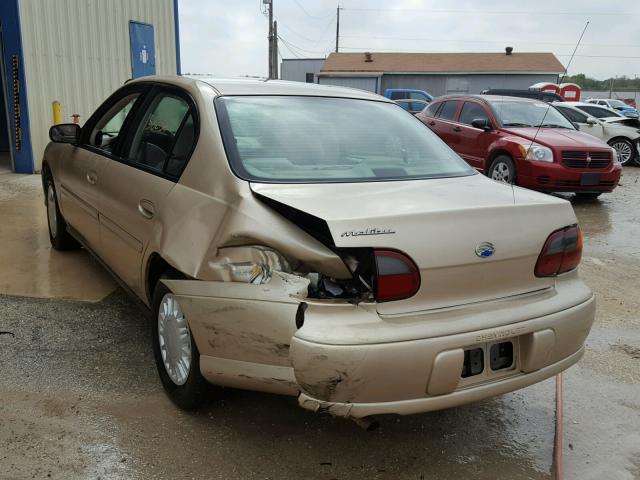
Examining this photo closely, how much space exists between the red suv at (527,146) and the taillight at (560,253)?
5.26 metres

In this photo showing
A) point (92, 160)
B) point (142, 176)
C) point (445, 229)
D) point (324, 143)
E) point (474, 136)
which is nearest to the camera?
point (445, 229)

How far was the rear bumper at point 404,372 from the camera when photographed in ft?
6.97

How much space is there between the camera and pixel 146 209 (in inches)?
121

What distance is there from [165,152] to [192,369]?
3.86 ft

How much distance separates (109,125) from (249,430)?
102 inches

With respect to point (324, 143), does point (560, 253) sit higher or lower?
lower

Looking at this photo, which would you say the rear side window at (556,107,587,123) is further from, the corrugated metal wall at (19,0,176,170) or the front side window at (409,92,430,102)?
the front side window at (409,92,430,102)

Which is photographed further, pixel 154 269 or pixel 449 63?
pixel 449 63

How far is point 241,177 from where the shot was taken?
2564 mm

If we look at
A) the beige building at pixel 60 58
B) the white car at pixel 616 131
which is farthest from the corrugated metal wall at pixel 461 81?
the beige building at pixel 60 58

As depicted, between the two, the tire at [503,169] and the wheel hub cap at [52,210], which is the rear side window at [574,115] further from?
the wheel hub cap at [52,210]

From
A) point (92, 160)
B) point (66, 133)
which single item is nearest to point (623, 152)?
point (66, 133)

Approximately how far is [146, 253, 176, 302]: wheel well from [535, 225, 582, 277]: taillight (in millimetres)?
1704

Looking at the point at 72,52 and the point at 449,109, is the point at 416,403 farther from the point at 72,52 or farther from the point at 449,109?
the point at 72,52
